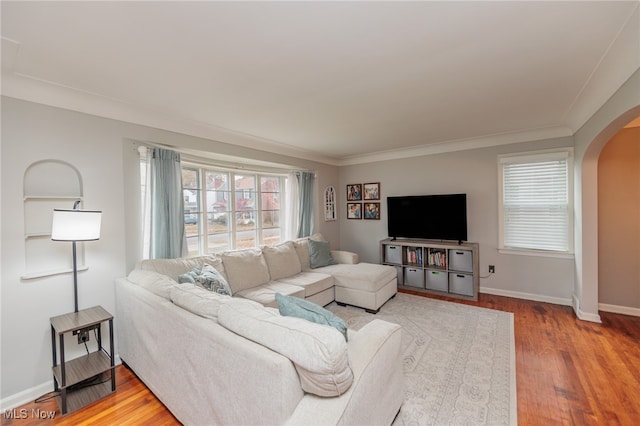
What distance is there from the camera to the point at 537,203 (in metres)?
3.91

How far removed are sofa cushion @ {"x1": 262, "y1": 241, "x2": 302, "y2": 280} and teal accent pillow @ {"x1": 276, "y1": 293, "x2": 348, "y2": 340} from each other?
2.03 m

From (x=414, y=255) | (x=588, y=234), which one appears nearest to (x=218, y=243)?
(x=414, y=255)

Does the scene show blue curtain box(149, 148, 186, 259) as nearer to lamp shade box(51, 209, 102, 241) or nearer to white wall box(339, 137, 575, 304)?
lamp shade box(51, 209, 102, 241)

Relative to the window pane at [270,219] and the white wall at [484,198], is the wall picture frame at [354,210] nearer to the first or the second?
the white wall at [484,198]

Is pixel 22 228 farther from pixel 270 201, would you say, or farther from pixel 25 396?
pixel 270 201

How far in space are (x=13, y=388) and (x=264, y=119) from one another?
9.88ft

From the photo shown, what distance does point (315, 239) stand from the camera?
472 cm

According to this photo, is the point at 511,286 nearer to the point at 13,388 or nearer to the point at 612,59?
the point at 612,59

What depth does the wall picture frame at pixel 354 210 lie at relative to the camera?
5.52 metres

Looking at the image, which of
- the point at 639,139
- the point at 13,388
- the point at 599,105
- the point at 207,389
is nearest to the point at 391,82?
the point at 599,105

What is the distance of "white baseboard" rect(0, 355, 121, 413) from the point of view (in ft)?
6.63

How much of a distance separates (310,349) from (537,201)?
164 inches

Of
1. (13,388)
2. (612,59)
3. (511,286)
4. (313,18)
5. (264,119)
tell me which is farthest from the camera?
(511,286)

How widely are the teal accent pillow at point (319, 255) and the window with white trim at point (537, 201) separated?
258 cm
